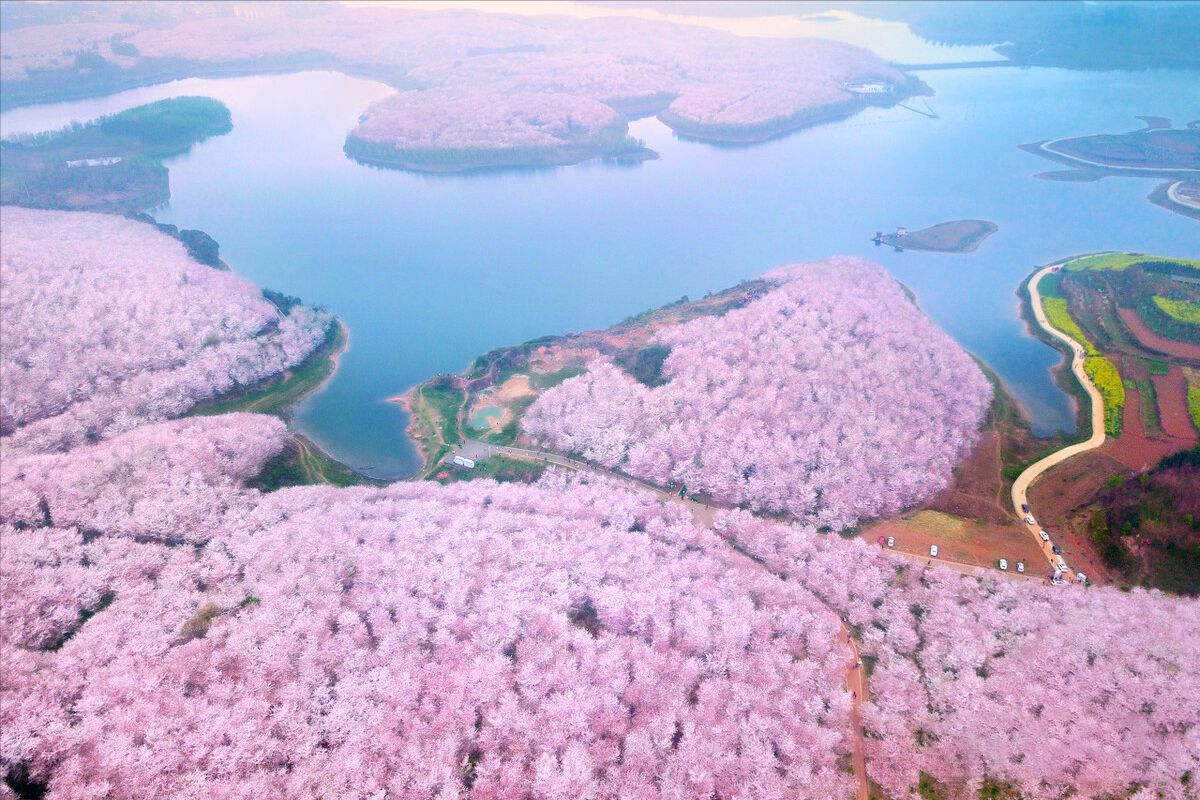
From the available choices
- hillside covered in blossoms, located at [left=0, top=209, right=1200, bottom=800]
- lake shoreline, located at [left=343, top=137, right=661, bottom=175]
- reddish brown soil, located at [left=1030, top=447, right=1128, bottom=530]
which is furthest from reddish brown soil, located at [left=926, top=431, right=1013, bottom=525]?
lake shoreline, located at [left=343, top=137, right=661, bottom=175]

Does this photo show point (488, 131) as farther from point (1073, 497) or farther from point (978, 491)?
point (1073, 497)

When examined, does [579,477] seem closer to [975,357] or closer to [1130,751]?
[1130,751]

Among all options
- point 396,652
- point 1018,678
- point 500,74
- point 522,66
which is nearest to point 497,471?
point 396,652

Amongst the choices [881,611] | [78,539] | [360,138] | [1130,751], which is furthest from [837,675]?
[360,138]

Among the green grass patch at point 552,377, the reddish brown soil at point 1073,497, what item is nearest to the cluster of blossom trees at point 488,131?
the green grass patch at point 552,377

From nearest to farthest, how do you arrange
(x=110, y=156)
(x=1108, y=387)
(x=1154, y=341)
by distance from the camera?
(x=1108, y=387)
(x=1154, y=341)
(x=110, y=156)

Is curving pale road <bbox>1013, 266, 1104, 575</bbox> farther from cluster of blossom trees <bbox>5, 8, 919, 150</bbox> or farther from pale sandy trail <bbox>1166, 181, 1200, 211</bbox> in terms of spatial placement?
cluster of blossom trees <bbox>5, 8, 919, 150</bbox>
